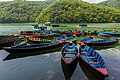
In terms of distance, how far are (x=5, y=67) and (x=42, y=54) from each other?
23.1ft

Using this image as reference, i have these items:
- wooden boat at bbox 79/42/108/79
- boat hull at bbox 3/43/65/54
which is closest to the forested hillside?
boat hull at bbox 3/43/65/54

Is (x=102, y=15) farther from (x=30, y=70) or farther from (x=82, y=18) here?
(x=30, y=70)

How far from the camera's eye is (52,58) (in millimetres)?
23312

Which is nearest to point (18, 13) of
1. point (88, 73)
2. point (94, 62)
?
point (94, 62)

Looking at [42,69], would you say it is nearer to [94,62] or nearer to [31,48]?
[94,62]

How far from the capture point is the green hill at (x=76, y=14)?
463ft

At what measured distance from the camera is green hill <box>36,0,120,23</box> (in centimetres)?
14125

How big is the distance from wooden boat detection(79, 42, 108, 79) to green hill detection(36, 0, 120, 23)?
4679 inches

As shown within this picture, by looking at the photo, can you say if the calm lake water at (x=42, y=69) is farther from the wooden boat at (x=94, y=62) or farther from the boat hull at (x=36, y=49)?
the boat hull at (x=36, y=49)

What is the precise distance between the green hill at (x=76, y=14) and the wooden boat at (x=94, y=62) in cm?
11885

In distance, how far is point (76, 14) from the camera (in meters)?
147

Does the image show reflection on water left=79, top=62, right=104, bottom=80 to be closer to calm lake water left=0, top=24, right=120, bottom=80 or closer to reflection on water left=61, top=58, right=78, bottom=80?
calm lake water left=0, top=24, right=120, bottom=80

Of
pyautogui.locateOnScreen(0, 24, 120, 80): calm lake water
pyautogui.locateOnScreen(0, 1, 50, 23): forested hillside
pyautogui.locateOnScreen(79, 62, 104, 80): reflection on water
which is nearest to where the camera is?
pyautogui.locateOnScreen(79, 62, 104, 80): reflection on water

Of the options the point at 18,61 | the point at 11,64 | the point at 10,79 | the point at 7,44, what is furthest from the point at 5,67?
the point at 7,44
